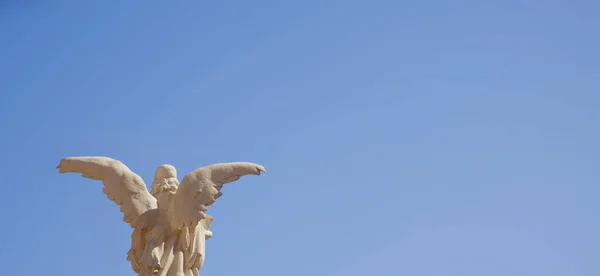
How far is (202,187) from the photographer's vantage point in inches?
488

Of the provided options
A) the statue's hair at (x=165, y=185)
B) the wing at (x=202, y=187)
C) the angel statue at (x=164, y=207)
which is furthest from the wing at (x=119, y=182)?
the wing at (x=202, y=187)

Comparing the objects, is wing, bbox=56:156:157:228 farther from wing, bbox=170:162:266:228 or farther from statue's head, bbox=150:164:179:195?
wing, bbox=170:162:266:228

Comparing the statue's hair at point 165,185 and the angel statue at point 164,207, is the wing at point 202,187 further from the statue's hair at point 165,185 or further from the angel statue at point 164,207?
the statue's hair at point 165,185

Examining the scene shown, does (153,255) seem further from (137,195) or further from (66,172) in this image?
(66,172)

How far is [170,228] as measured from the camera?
12.8 meters

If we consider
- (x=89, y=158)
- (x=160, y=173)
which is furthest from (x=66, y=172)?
(x=160, y=173)

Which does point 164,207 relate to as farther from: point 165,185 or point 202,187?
point 202,187

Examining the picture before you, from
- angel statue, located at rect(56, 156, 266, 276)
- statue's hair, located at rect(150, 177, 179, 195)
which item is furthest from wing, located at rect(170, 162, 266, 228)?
statue's hair, located at rect(150, 177, 179, 195)

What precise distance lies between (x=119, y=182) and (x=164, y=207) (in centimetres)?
68

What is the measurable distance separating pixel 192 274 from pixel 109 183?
1.64 meters

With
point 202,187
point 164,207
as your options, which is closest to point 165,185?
point 164,207

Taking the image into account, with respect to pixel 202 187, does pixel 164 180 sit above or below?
above

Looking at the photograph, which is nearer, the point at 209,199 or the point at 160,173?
the point at 209,199

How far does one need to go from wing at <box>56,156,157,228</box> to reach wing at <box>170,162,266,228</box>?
1.76 ft
